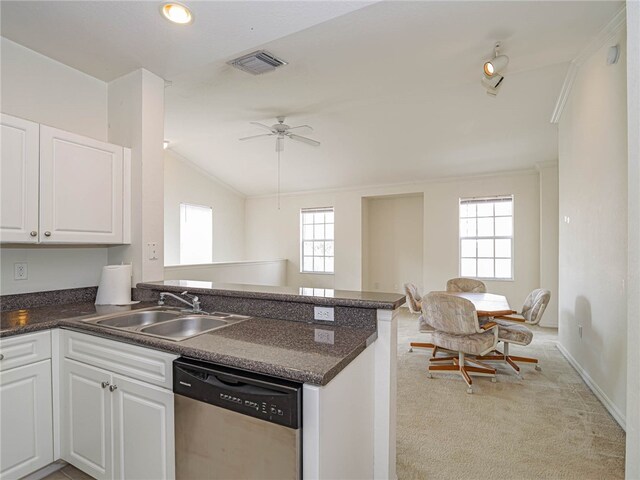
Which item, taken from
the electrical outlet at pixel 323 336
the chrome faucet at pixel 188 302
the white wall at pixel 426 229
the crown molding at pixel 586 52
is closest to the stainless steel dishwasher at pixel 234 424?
the electrical outlet at pixel 323 336

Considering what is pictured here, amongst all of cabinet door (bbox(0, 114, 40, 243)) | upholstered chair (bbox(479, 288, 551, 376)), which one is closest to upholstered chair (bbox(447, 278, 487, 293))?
upholstered chair (bbox(479, 288, 551, 376))

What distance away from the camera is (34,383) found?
Answer: 1809 millimetres

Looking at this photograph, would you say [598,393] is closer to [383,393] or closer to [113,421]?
[383,393]

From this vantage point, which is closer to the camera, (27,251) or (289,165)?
(27,251)

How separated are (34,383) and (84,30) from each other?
6.94 ft

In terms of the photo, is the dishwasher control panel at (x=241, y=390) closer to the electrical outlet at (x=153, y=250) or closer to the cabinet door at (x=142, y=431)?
the cabinet door at (x=142, y=431)

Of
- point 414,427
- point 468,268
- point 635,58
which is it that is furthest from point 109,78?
Answer: point 468,268

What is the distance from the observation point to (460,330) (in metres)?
3.04

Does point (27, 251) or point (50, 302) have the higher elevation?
point (27, 251)

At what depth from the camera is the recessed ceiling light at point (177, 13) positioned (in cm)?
188

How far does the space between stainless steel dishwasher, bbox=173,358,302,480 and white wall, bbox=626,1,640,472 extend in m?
1.28

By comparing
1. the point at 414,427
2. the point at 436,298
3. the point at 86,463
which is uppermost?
the point at 436,298

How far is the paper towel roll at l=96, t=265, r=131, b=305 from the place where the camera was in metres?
2.41

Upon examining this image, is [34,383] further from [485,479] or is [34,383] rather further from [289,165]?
[289,165]
